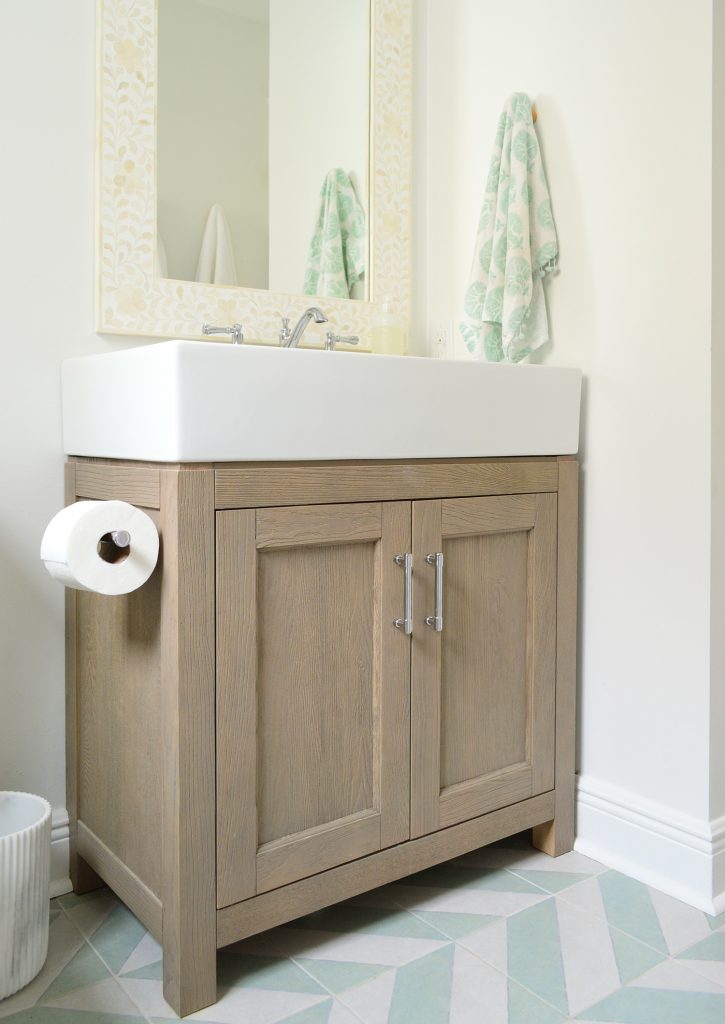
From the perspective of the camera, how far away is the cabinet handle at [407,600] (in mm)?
1478

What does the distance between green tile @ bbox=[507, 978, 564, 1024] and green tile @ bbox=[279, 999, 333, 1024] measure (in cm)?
27

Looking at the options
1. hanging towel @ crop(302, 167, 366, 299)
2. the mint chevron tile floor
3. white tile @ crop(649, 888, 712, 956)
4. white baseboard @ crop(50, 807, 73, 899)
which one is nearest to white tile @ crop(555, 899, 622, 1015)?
the mint chevron tile floor

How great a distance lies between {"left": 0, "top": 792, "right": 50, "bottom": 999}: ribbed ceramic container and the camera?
4.21 ft

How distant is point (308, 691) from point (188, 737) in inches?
8.7

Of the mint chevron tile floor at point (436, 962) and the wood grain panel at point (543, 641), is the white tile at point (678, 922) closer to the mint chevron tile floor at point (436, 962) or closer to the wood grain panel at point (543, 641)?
the mint chevron tile floor at point (436, 962)

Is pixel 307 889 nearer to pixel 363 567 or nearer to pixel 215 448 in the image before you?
pixel 363 567

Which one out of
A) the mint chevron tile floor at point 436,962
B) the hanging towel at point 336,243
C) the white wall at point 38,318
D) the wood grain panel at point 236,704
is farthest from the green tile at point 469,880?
the hanging towel at point 336,243

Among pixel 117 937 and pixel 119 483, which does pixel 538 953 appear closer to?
pixel 117 937

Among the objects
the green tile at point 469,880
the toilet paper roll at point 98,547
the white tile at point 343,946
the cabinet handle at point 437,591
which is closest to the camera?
the toilet paper roll at point 98,547

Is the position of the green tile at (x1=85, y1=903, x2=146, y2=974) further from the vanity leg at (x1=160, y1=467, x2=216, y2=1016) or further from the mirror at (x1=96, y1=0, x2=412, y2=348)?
the mirror at (x1=96, y1=0, x2=412, y2=348)

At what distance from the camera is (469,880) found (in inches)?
65.9

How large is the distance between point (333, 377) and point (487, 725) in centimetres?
73

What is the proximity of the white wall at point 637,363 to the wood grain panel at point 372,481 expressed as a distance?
20 centimetres

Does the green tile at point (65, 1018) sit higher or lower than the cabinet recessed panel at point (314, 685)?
lower
